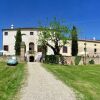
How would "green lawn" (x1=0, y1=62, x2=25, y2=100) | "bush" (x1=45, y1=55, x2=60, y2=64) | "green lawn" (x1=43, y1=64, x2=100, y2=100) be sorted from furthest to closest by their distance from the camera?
"bush" (x1=45, y1=55, x2=60, y2=64)
"green lawn" (x1=43, y1=64, x2=100, y2=100)
"green lawn" (x1=0, y1=62, x2=25, y2=100)


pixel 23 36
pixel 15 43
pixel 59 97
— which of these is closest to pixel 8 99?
pixel 59 97

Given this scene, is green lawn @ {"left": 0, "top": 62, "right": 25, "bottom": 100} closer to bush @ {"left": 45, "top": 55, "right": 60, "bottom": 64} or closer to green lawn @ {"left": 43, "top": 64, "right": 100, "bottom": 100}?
green lawn @ {"left": 43, "top": 64, "right": 100, "bottom": 100}

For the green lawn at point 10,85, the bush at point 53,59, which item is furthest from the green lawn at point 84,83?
the bush at point 53,59

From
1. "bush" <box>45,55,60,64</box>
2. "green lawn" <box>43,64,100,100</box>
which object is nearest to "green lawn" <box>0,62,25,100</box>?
"green lawn" <box>43,64,100,100</box>

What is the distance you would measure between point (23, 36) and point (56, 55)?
96.5 ft

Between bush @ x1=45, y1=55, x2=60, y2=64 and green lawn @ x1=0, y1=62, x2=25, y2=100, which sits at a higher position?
bush @ x1=45, y1=55, x2=60, y2=64

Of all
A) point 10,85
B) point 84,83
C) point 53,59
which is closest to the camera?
point 10,85

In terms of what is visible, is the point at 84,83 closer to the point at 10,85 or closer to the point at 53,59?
the point at 10,85

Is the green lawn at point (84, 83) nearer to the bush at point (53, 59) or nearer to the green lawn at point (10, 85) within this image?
the green lawn at point (10, 85)

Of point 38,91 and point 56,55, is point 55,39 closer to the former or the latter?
point 56,55

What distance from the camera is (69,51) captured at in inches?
4045

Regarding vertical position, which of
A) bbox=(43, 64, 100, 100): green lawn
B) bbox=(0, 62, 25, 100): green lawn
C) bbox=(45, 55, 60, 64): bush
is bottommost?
bbox=(43, 64, 100, 100): green lawn

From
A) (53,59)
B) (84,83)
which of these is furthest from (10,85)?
(53,59)

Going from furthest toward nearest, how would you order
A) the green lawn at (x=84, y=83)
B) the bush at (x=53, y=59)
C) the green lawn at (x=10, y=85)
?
the bush at (x=53, y=59) < the green lawn at (x=84, y=83) < the green lawn at (x=10, y=85)
